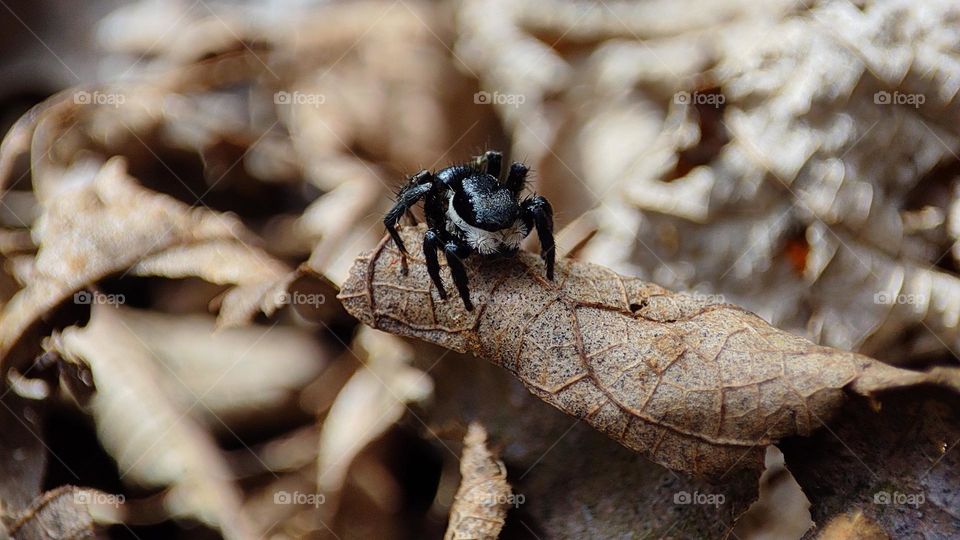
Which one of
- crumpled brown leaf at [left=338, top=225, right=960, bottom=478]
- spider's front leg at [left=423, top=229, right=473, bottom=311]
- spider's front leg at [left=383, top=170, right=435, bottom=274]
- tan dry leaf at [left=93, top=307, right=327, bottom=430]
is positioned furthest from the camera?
tan dry leaf at [left=93, top=307, right=327, bottom=430]

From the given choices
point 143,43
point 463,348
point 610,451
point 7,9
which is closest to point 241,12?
point 143,43

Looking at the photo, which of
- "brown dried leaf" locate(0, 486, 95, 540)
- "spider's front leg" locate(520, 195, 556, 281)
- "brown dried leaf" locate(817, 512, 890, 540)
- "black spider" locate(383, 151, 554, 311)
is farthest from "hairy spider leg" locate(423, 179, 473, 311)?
"brown dried leaf" locate(0, 486, 95, 540)

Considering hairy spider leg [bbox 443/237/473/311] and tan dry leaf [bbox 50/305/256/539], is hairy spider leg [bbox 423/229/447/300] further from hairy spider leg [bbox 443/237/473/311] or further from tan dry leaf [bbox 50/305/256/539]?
tan dry leaf [bbox 50/305/256/539]

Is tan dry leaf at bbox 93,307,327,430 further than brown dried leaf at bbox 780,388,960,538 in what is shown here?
Yes

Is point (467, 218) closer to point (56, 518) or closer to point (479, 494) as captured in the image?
point (479, 494)

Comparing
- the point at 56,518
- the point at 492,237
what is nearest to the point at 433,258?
the point at 492,237

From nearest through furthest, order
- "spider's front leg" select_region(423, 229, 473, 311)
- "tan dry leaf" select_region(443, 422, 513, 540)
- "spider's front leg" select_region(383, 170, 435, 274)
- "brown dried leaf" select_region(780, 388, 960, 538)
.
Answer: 1. "brown dried leaf" select_region(780, 388, 960, 538)
2. "tan dry leaf" select_region(443, 422, 513, 540)
3. "spider's front leg" select_region(423, 229, 473, 311)
4. "spider's front leg" select_region(383, 170, 435, 274)

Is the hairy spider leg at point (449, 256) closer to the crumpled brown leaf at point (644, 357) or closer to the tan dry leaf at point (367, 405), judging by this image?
the crumpled brown leaf at point (644, 357)
